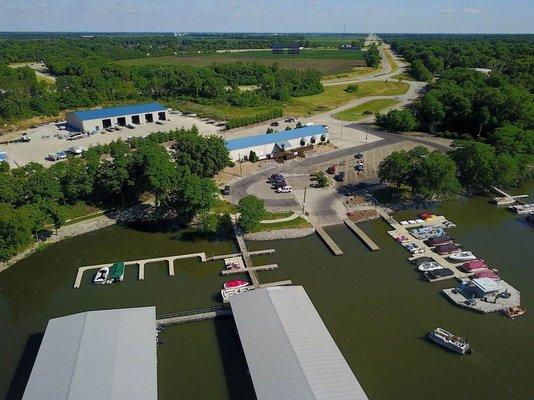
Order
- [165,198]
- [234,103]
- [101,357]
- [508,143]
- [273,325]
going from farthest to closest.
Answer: [234,103]
[508,143]
[165,198]
[273,325]
[101,357]

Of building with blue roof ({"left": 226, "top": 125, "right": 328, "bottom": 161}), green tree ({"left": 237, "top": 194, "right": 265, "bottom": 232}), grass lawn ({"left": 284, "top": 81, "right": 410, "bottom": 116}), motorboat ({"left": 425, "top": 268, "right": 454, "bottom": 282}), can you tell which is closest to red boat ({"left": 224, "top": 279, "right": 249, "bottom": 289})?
green tree ({"left": 237, "top": 194, "right": 265, "bottom": 232})

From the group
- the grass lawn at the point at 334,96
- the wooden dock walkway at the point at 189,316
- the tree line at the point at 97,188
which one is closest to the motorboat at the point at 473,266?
the wooden dock walkway at the point at 189,316

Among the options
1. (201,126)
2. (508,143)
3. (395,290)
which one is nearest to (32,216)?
(395,290)

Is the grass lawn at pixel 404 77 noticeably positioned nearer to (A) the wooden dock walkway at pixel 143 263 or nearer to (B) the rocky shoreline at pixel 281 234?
(B) the rocky shoreline at pixel 281 234

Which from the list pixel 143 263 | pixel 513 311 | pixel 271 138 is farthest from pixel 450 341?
pixel 271 138

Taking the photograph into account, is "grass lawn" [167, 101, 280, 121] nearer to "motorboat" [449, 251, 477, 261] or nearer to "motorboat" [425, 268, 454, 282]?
"motorboat" [449, 251, 477, 261]

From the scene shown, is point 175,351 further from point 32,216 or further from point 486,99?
point 486,99
